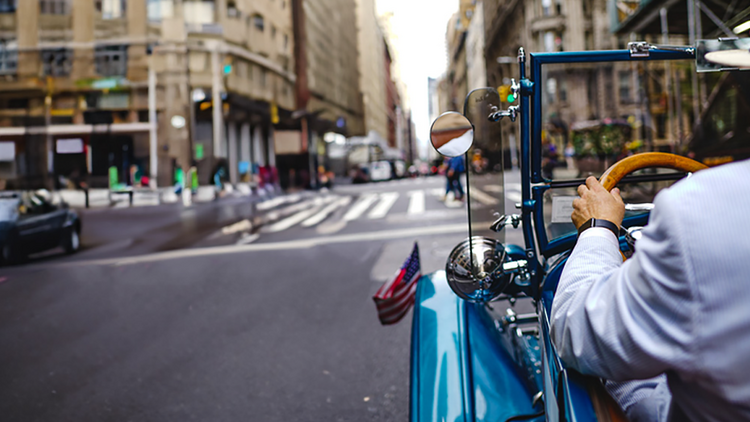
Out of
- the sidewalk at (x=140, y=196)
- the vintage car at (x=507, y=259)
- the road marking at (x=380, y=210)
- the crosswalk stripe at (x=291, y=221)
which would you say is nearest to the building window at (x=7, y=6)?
the sidewalk at (x=140, y=196)

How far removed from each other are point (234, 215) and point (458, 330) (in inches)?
604

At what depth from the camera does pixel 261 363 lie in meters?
3.80

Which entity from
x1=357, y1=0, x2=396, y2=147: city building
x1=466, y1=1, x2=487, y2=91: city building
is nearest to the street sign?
x1=466, y1=1, x2=487, y2=91: city building

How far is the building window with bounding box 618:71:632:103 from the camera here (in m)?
36.8

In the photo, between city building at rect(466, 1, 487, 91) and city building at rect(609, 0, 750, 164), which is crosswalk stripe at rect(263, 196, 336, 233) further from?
city building at rect(466, 1, 487, 91)

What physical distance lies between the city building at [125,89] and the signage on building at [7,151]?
5 cm

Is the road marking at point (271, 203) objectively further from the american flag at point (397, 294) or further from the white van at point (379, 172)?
the american flag at point (397, 294)

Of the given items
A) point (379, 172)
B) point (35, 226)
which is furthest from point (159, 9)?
point (35, 226)

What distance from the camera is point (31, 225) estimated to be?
8.95 meters

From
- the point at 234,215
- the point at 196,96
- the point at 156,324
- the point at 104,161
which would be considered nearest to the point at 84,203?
the point at 104,161

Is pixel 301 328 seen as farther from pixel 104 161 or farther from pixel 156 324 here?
pixel 104 161

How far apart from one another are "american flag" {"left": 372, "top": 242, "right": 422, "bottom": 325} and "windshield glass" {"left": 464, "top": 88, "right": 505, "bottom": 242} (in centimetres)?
65

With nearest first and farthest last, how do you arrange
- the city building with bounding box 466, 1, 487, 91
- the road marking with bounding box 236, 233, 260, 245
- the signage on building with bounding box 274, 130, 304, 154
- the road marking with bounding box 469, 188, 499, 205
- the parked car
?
the road marking with bounding box 469, 188, 499, 205 < the road marking with bounding box 236, 233, 260, 245 < the signage on building with bounding box 274, 130, 304, 154 < the parked car < the city building with bounding box 466, 1, 487, 91

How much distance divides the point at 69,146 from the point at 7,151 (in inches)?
109
